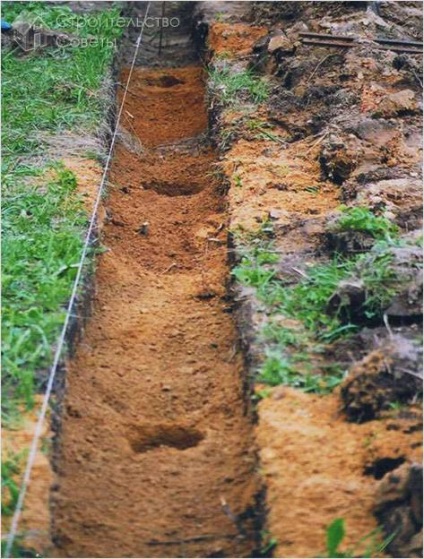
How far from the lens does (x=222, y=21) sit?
29.7 feet

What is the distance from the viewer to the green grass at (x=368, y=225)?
507 centimetres

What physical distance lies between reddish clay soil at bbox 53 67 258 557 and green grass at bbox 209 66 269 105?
2.86ft

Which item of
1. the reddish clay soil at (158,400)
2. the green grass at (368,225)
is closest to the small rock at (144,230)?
the reddish clay soil at (158,400)

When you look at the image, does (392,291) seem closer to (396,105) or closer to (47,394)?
(47,394)

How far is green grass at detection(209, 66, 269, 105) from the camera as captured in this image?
23.6 feet

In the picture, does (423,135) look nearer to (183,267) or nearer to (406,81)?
(406,81)

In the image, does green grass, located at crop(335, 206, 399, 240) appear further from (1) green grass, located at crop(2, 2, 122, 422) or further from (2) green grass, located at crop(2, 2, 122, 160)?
(2) green grass, located at crop(2, 2, 122, 160)

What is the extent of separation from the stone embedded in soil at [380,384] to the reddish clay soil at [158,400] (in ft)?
1.66

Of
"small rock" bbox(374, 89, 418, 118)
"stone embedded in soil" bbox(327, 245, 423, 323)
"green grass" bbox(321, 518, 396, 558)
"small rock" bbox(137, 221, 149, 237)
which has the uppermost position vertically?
"small rock" bbox(374, 89, 418, 118)

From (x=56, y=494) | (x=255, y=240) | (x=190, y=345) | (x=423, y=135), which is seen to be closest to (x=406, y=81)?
(x=423, y=135)

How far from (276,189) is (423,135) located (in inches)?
45.2

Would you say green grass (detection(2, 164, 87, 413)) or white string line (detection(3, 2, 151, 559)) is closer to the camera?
white string line (detection(3, 2, 151, 559))

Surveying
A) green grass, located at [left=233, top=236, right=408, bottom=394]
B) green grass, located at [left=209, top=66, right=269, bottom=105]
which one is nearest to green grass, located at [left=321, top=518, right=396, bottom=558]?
green grass, located at [left=233, top=236, right=408, bottom=394]

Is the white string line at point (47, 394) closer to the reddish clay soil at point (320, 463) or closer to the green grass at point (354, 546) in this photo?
the reddish clay soil at point (320, 463)
